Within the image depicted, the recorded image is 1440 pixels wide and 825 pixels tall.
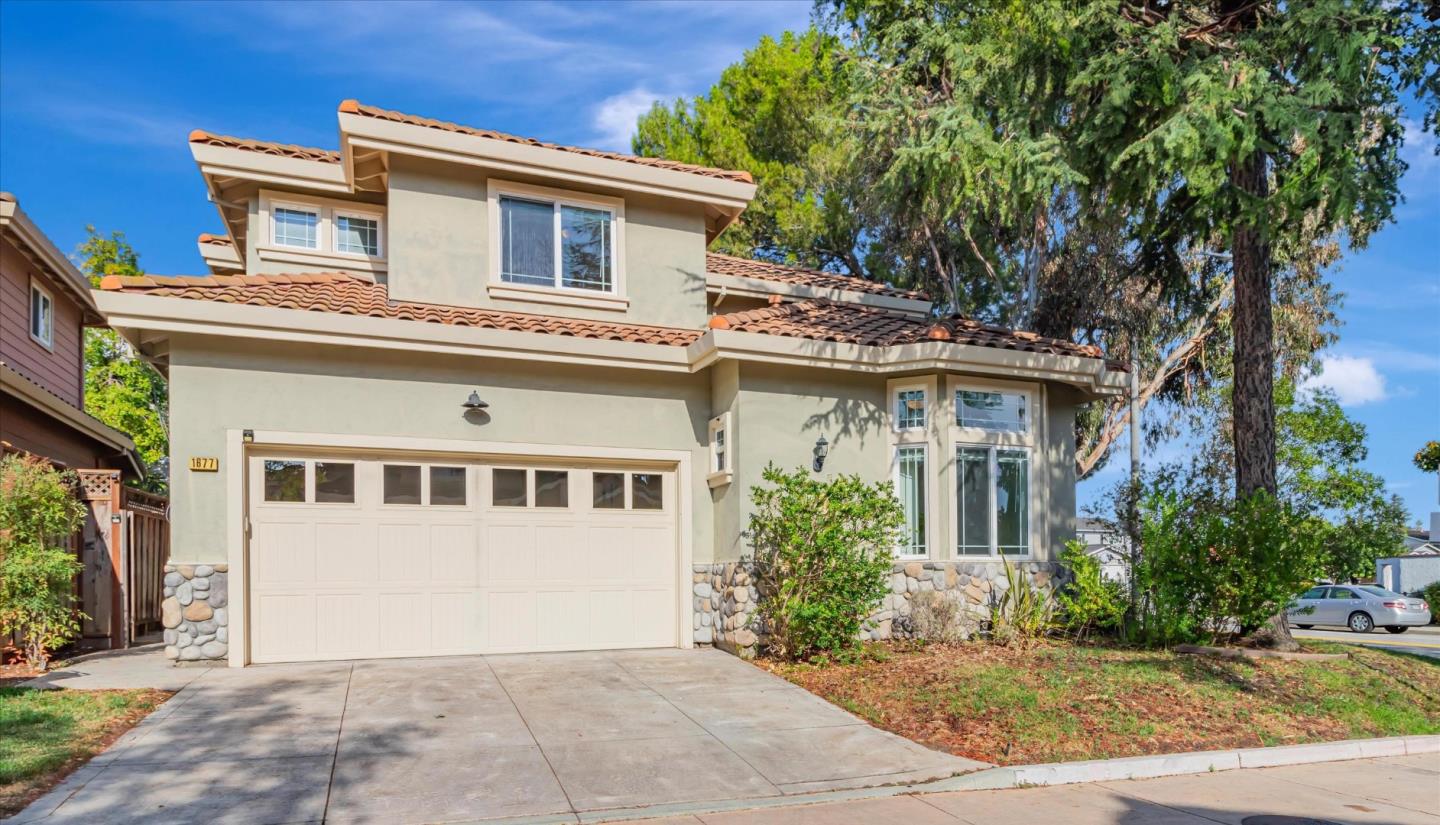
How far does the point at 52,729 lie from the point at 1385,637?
25026 mm

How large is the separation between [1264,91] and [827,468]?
6.10 meters

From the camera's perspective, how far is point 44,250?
579 inches

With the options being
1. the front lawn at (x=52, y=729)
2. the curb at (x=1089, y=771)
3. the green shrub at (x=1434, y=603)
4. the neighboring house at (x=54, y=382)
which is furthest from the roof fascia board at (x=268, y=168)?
the green shrub at (x=1434, y=603)

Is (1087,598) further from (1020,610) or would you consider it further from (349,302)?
(349,302)

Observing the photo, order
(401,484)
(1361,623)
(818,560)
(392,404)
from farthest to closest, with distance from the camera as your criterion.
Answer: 1. (1361,623)
2. (401,484)
3. (392,404)
4. (818,560)

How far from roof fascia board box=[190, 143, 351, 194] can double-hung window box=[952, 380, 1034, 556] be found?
27.6ft

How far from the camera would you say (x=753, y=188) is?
1370 cm

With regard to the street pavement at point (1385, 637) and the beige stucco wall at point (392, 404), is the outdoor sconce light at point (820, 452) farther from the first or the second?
the street pavement at point (1385, 637)

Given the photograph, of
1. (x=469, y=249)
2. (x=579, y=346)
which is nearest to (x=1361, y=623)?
(x=579, y=346)

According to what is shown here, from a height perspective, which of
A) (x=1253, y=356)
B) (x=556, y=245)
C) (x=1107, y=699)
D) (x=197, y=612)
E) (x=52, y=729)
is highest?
(x=556, y=245)

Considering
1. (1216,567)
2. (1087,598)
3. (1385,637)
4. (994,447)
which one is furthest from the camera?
(1385,637)

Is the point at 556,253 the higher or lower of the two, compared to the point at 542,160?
lower

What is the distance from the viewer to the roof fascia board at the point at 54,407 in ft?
38.2

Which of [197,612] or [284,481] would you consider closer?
[197,612]
